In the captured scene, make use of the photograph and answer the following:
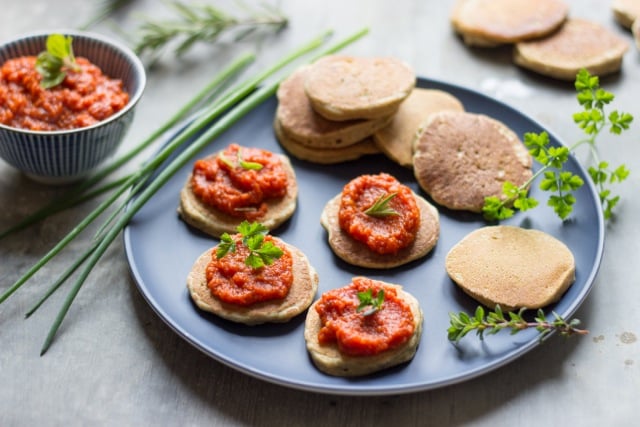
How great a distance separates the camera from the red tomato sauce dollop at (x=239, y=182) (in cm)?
360

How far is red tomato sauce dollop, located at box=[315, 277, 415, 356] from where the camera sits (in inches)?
117

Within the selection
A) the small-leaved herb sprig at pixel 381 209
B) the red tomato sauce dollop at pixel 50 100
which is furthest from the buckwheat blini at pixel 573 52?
the red tomato sauce dollop at pixel 50 100

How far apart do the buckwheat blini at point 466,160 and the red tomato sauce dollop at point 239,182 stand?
72 cm

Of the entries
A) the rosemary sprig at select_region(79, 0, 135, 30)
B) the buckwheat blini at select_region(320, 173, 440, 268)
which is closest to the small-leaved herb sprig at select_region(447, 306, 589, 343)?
the buckwheat blini at select_region(320, 173, 440, 268)

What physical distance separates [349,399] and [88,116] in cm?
190

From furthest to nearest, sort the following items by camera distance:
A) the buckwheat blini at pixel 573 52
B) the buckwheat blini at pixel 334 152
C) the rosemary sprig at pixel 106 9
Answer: the rosemary sprig at pixel 106 9 < the buckwheat blini at pixel 573 52 < the buckwheat blini at pixel 334 152

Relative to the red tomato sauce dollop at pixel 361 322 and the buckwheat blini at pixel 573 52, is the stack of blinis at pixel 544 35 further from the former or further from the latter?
the red tomato sauce dollop at pixel 361 322

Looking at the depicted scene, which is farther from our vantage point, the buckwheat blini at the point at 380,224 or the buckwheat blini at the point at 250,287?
the buckwheat blini at the point at 380,224

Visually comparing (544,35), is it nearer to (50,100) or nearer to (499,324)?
(499,324)

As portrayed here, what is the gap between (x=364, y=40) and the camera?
5039 mm

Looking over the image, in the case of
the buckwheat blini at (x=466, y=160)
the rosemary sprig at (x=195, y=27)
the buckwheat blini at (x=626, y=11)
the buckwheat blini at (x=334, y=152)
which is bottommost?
the rosemary sprig at (x=195, y=27)

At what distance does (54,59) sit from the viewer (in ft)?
12.7

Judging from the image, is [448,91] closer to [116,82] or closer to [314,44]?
[314,44]

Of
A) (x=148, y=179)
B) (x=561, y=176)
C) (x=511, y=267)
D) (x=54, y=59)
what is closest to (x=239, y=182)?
(x=148, y=179)
